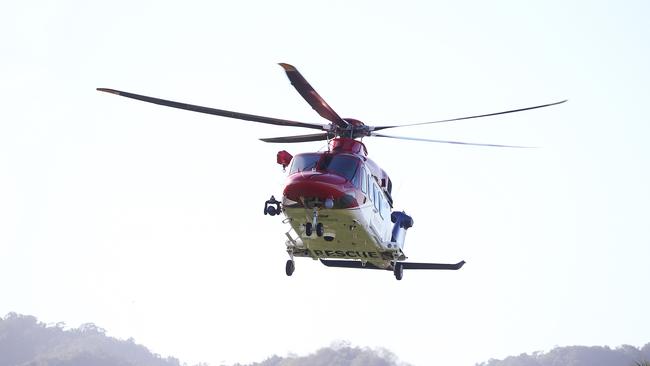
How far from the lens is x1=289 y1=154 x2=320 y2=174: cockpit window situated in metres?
31.2

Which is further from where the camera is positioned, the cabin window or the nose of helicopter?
the cabin window

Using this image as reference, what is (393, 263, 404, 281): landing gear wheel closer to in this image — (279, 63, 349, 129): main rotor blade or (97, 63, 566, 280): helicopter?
(97, 63, 566, 280): helicopter

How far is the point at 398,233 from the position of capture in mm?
35906

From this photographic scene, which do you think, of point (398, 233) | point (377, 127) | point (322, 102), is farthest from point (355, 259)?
point (322, 102)

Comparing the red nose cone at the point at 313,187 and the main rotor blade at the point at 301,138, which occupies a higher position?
the main rotor blade at the point at 301,138

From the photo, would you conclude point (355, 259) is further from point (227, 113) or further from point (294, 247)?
point (227, 113)

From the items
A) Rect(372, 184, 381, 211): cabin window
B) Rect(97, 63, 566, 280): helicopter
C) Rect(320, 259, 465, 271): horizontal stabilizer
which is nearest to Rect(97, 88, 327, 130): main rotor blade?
Rect(97, 63, 566, 280): helicopter

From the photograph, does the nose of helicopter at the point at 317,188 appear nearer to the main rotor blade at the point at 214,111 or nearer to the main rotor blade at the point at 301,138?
the main rotor blade at the point at 214,111

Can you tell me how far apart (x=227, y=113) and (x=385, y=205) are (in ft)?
21.7

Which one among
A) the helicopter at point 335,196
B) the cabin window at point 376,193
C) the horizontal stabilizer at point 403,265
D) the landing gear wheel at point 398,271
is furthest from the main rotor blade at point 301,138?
the landing gear wheel at point 398,271

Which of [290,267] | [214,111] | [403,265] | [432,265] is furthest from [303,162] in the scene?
[432,265]

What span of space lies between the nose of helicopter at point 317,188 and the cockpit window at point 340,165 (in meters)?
0.34

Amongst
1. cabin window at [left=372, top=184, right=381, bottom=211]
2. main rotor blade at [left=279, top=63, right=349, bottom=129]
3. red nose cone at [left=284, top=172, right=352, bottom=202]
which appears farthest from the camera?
cabin window at [left=372, top=184, right=381, bottom=211]

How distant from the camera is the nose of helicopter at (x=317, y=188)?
30.2m
